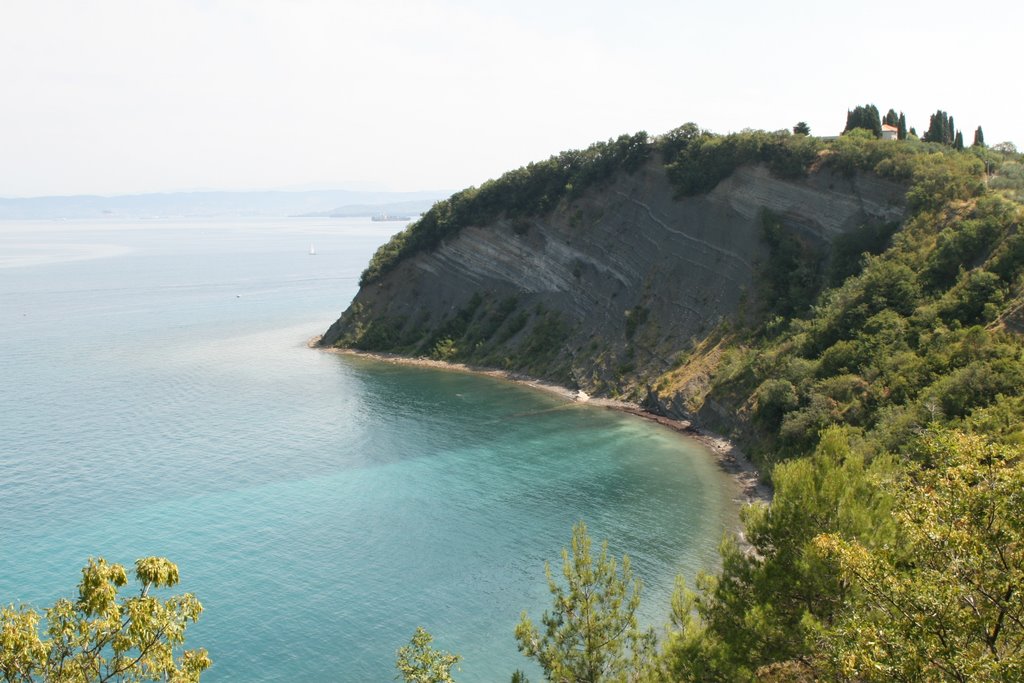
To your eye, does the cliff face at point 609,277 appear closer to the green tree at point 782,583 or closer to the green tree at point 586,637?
the green tree at point 782,583

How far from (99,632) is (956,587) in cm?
1390

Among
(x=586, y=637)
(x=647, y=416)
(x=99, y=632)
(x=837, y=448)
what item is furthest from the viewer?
(x=647, y=416)

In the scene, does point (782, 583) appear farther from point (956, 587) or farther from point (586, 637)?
point (956, 587)

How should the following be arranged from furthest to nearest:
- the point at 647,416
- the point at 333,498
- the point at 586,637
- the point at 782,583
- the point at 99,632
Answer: the point at 647,416 → the point at 333,498 → the point at 586,637 → the point at 782,583 → the point at 99,632

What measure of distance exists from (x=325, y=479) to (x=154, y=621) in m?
43.2

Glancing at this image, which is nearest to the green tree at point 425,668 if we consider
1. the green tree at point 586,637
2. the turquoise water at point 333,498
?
the green tree at point 586,637

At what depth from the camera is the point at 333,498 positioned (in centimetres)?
5169

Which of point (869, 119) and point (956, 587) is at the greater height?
point (869, 119)

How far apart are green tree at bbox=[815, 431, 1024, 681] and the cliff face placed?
58820mm

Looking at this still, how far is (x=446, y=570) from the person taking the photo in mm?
41594

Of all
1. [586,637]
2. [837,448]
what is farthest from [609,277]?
[586,637]

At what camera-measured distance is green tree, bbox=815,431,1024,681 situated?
12.8m

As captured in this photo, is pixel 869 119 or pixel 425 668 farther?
pixel 869 119

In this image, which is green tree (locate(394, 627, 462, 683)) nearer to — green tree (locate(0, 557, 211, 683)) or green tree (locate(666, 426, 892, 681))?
green tree (locate(666, 426, 892, 681))
